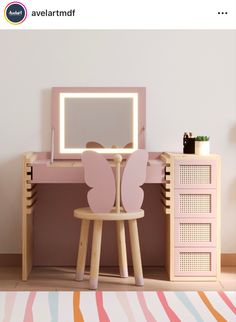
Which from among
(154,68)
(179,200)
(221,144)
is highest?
(154,68)

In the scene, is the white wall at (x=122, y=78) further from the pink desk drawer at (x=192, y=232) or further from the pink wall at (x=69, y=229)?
the pink desk drawer at (x=192, y=232)

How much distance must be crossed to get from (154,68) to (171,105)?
264 mm

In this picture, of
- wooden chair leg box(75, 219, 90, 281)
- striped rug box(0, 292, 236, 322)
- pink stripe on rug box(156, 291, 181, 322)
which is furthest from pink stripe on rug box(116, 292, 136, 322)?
wooden chair leg box(75, 219, 90, 281)

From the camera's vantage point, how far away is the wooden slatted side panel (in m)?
4.31

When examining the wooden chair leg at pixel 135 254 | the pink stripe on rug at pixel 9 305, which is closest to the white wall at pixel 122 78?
the wooden chair leg at pixel 135 254

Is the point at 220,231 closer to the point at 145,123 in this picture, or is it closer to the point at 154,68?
the point at 145,123

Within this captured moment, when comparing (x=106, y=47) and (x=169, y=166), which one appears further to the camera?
(x=106, y=47)

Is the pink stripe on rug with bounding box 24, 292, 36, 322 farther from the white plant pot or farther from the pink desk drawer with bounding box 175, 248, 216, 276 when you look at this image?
the white plant pot

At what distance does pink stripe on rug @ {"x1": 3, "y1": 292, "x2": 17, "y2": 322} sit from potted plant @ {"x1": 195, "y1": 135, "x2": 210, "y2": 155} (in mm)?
1371

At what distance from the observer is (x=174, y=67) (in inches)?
187

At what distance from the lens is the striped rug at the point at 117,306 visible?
353 cm
